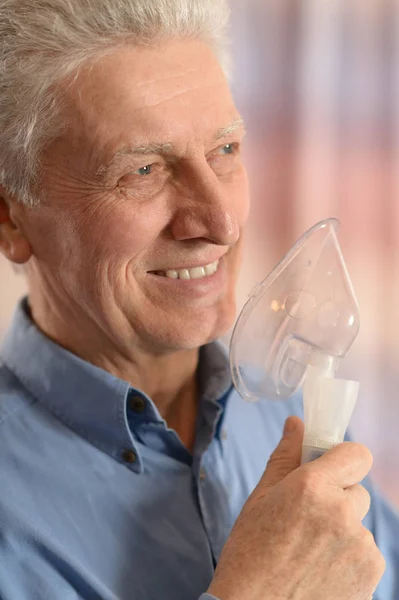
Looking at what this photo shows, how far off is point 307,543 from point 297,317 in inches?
12.9

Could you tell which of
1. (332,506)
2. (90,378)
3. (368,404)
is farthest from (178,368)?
(368,404)

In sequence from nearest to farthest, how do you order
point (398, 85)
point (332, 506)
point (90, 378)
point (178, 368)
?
point (332, 506)
point (90, 378)
point (178, 368)
point (398, 85)

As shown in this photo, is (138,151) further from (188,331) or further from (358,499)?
(358,499)

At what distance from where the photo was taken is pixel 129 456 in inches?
50.1

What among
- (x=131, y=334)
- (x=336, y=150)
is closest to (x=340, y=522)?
(x=131, y=334)

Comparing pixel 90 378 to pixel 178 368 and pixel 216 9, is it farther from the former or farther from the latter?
pixel 216 9

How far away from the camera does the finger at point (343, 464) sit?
3.57 ft

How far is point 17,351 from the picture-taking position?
1.35 meters

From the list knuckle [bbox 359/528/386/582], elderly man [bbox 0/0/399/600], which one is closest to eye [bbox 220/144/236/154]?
elderly man [bbox 0/0/399/600]

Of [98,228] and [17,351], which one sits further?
[17,351]

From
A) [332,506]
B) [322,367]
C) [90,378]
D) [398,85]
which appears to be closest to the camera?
[332,506]

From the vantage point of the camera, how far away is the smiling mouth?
1273mm

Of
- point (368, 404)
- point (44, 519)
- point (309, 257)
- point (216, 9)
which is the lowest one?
point (368, 404)

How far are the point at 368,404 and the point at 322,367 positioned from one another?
1359mm
